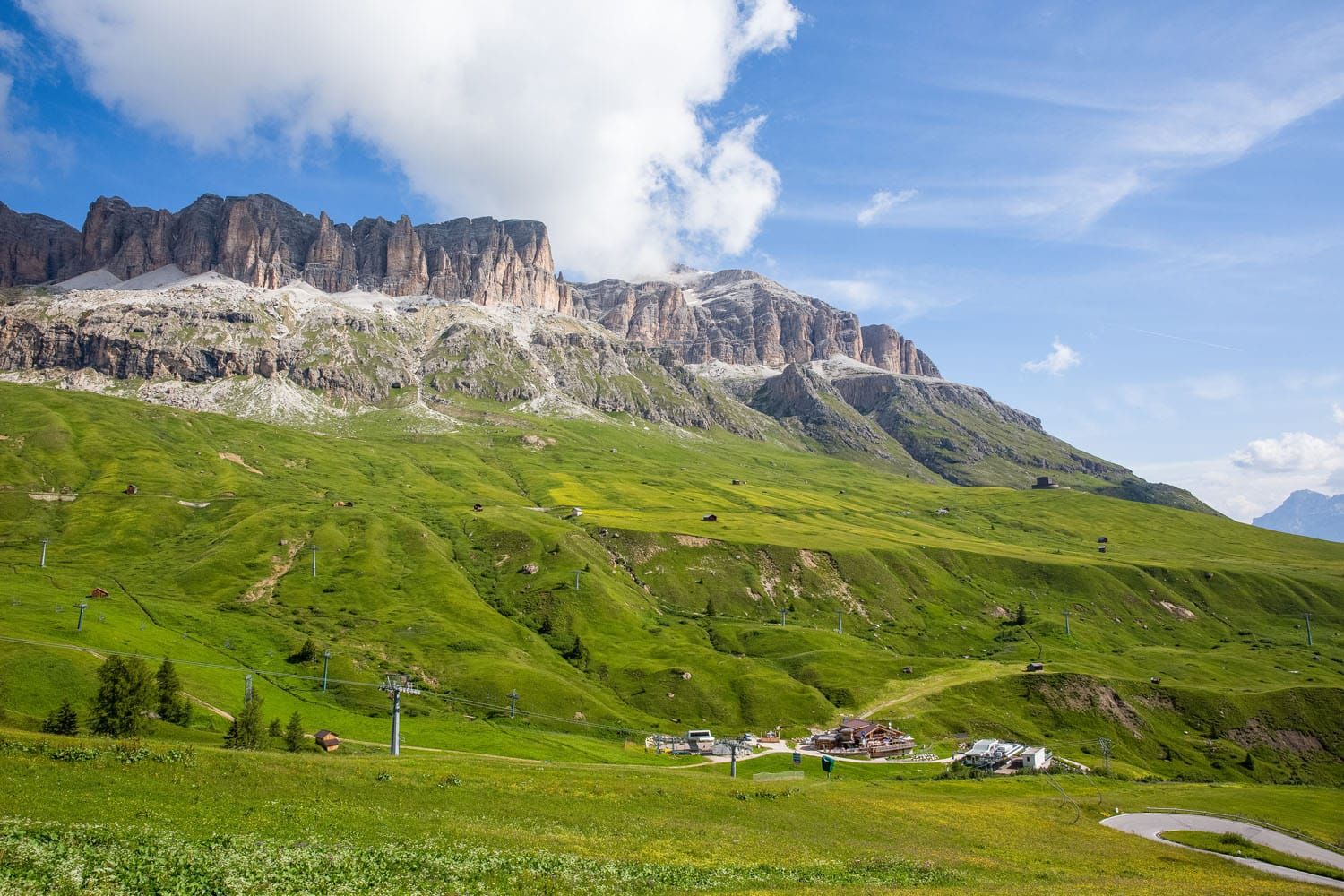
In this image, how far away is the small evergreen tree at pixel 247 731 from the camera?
72.6 meters

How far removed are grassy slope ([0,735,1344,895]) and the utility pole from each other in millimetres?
30634

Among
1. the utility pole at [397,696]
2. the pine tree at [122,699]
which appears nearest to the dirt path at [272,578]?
the utility pole at [397,696]

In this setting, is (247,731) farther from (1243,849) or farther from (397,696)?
(1243,849)

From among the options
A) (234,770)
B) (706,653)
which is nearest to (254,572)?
(706,653)

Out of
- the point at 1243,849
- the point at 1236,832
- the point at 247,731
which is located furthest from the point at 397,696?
the point at 1236,832

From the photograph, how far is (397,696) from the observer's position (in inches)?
3688

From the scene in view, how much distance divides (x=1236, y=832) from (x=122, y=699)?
105445 millimetres

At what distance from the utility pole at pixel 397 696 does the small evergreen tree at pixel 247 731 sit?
49.7 ft

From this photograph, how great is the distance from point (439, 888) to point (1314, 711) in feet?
631

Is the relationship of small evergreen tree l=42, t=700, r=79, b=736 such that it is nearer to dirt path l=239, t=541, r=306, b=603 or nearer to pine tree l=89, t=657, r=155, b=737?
pine tree l=89, t=657, r=155, b=737

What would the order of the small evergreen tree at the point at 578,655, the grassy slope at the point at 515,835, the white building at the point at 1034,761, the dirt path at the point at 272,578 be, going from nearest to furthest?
the grassy slope at the point at 515,835, the white building at the point at 1034,761, the small evergreen tree at the point at 578,655, the dirt path at the point at 272,578

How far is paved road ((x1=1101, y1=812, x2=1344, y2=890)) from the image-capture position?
55.7 meters

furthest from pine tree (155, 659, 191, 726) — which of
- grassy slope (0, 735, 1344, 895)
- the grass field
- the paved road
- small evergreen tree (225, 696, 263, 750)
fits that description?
the grass field

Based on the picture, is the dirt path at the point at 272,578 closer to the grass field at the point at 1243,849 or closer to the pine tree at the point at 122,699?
the pine tree at the point at 122,699
